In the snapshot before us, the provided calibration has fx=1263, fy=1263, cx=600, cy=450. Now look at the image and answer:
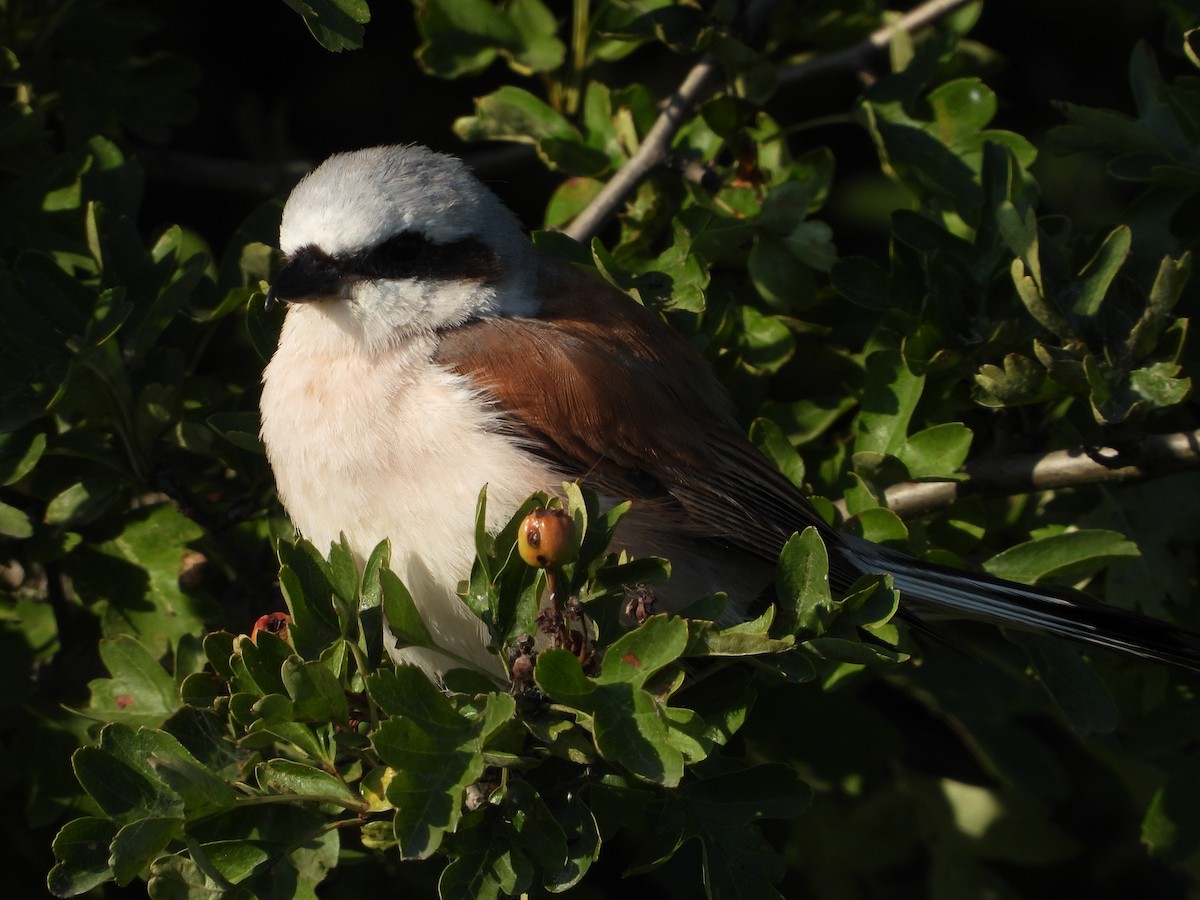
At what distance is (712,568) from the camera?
101 inches

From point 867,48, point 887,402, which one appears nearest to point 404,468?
point 887,402

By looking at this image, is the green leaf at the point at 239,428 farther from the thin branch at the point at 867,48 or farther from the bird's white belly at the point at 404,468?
the thin branch at the point at 867,48

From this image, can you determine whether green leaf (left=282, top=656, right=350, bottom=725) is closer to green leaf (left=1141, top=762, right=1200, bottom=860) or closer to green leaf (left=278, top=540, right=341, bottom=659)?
green leaf (left=278, top=540, right=341, bottom=659)

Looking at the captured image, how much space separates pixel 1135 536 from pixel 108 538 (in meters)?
2.07

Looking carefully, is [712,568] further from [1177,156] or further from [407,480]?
[1177,156]

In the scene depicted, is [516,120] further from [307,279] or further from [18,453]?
[18,453]

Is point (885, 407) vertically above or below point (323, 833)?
above

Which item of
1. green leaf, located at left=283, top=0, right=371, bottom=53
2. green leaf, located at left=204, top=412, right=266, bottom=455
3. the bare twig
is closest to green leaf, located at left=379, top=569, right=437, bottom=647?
green leaf, located at left=204, top=412, right=266, bottom=455

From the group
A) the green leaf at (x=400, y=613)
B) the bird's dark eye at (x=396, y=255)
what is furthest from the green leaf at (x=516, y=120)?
the green leaf at (x=400, y=613)

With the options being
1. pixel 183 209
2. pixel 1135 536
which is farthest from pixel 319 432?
pixel 183 209

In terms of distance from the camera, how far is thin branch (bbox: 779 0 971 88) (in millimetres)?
3109

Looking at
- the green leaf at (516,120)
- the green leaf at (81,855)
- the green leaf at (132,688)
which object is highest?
the green leaf at (516,120)

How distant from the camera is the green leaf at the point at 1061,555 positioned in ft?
7.59

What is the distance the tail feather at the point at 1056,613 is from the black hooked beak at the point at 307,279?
114 centimetres
